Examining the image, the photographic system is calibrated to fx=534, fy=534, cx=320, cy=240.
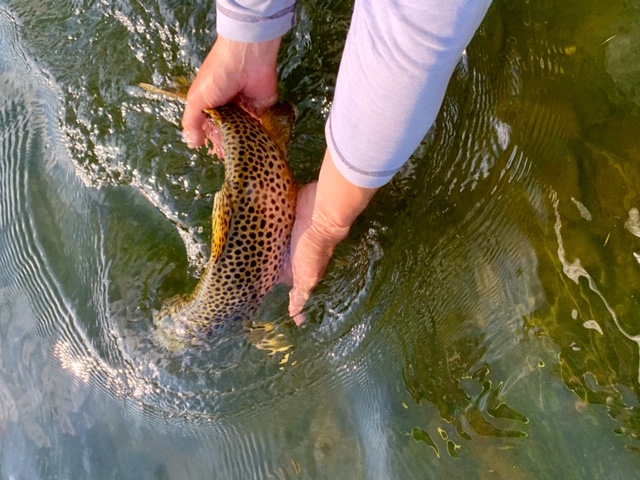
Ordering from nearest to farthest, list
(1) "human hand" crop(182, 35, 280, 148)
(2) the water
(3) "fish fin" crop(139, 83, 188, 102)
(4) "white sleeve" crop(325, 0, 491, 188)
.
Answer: (4) "white sleeve" crop(325, 0, 491, 188) → (1) "human hand" crop(182, 35, 280, 148) → (2) the water → (3) "fish fin" crop(139, 83, 188, 102)

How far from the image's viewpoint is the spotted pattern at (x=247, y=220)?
62.1 inches

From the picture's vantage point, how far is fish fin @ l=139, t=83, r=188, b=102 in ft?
6.18

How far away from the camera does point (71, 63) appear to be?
219 centimetres

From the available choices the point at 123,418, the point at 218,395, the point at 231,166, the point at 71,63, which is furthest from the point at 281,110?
the point at 123,418

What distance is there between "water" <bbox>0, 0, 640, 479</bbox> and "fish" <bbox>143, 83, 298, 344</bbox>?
21 centimetres

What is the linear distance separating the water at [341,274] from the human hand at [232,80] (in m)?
0.23

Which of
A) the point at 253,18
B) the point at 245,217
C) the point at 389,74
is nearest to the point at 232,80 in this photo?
the point at 253,18

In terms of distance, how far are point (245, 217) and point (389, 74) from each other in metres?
0.69

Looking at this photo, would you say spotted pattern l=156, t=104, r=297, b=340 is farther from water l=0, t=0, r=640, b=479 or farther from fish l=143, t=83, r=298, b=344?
water l=0, t=0, r=640, b=479

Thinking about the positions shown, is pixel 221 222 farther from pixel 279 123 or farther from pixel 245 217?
pixel 279 123

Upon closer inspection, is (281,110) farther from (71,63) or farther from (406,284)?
(71,63)

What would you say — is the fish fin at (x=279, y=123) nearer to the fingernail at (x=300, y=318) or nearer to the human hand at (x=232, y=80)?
the human hand at (x=232, y=80)

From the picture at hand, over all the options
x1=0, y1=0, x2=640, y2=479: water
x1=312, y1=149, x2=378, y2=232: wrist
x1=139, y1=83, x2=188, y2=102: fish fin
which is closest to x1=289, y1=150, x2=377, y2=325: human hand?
x1=312, y1=149, x2=378, y2=232: wrist

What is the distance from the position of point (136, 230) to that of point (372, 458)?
1288 millimetres
